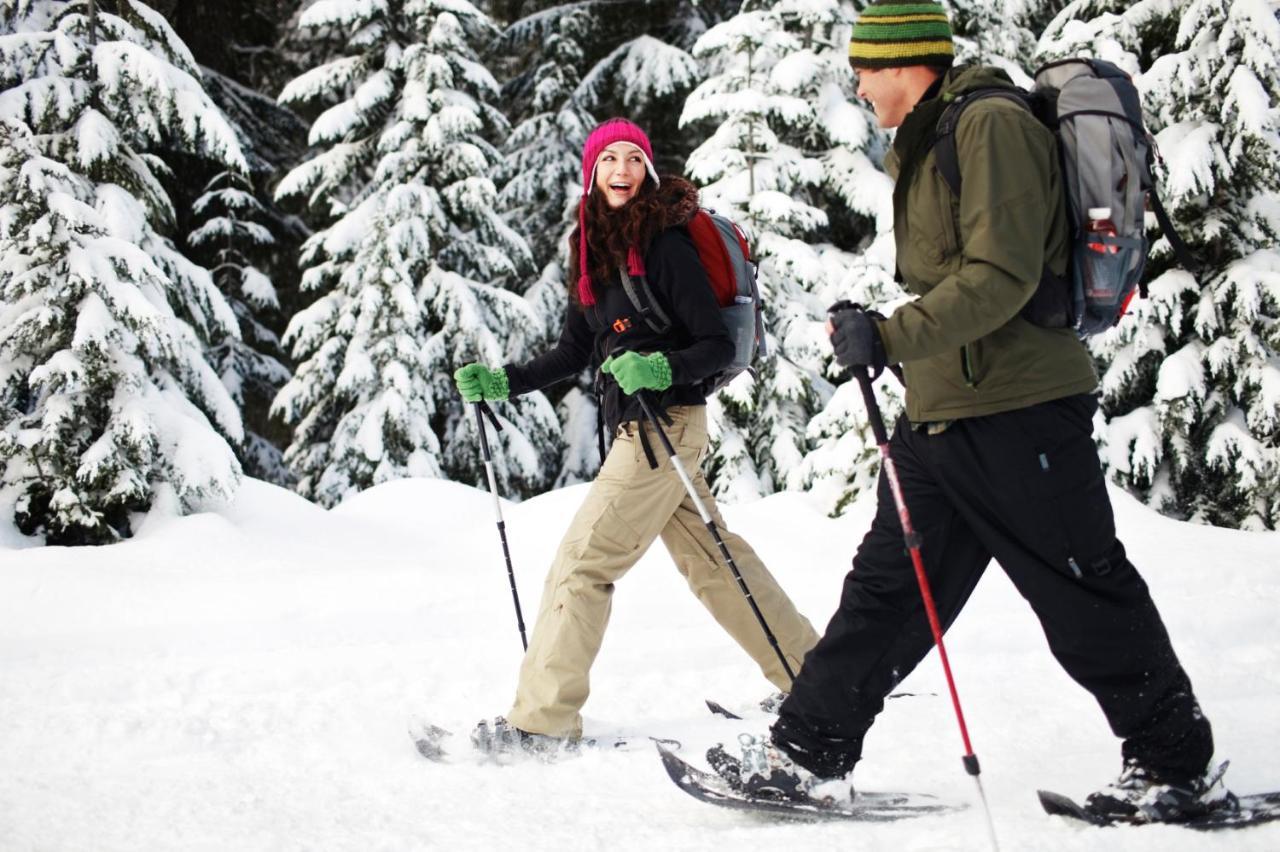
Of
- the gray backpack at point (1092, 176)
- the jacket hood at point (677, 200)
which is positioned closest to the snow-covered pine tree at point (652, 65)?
the jacket hood at point (677, 200)

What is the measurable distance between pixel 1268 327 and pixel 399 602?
7043 millimetres

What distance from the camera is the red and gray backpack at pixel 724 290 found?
3.71 meters

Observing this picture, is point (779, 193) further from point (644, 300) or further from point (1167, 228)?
point (1167, 228)

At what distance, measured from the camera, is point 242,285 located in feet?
52.1

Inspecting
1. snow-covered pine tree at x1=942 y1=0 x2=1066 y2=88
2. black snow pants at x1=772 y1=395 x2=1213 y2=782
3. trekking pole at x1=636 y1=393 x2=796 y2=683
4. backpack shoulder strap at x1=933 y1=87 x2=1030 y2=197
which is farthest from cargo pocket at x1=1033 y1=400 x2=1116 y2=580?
snow-covered pine tree at x1=942 y1=0 x2=1066 y2=88

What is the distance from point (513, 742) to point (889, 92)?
2.38 metres

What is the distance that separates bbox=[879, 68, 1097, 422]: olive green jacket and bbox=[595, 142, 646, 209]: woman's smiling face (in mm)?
1228

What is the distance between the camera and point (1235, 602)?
15.8 ft

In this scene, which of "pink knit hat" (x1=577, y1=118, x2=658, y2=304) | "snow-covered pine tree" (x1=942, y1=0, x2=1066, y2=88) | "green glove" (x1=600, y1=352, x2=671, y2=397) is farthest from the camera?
"snow-covered pine tree" (x1=942, y1=0, x2=1066, y2=88)

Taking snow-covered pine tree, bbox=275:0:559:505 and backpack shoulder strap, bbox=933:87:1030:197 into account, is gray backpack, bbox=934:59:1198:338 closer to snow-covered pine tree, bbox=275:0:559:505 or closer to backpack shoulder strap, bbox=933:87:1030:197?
backpack shoulder strap, bbox=933:87:1030:197

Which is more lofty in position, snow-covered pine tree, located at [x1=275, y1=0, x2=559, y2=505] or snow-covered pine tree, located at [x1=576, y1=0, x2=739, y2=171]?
snow-covered pine tree, located at [x1=576, y1=0, x2=739, y2=171]

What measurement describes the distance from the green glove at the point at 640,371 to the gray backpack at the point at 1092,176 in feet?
4.02

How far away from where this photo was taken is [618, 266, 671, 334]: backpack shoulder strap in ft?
12.1

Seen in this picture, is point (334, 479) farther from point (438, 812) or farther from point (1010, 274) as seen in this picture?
point (1010, 274)
